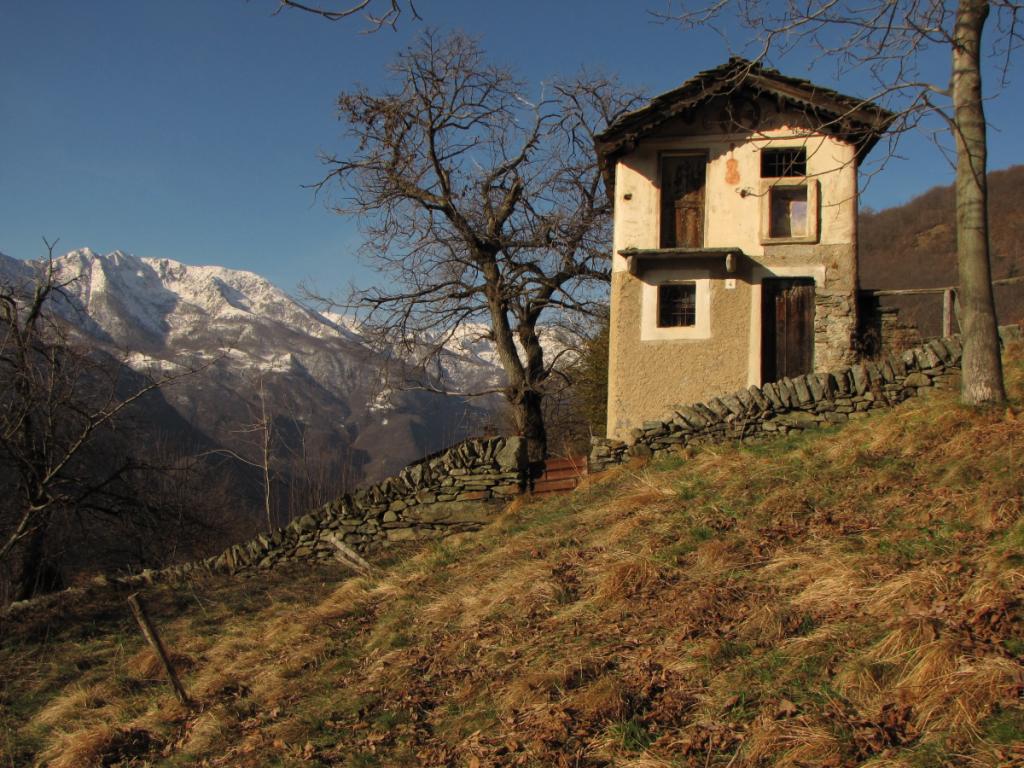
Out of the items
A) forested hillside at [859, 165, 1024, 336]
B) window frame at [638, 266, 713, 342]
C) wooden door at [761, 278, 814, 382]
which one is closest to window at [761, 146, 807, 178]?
wooden door at [761, 278, 814, 382]

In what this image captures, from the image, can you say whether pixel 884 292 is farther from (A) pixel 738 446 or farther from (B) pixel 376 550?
(B) pixel 376 550

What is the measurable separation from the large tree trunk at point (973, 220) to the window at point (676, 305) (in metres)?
5.41

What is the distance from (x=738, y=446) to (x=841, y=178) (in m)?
6.25

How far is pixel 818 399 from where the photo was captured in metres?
11.6

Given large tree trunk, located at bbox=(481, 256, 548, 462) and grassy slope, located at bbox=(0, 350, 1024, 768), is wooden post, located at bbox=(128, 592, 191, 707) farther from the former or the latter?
large tree trunk, located at bbox=(481, 256, 548, 462)

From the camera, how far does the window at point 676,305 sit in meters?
14.6

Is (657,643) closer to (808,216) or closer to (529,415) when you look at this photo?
(808,216)

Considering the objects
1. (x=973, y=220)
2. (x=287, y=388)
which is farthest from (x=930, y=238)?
(x=287, y=388)

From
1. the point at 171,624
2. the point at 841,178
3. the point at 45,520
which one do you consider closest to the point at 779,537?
the point at 171,624

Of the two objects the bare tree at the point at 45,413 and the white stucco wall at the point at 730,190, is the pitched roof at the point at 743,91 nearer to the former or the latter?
the white stucco wall at the point at 730,190

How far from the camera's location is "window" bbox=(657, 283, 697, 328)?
14.6m

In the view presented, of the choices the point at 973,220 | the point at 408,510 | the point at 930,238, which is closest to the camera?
the point at 973,220

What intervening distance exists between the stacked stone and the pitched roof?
14.5 feet

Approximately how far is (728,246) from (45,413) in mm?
12288
